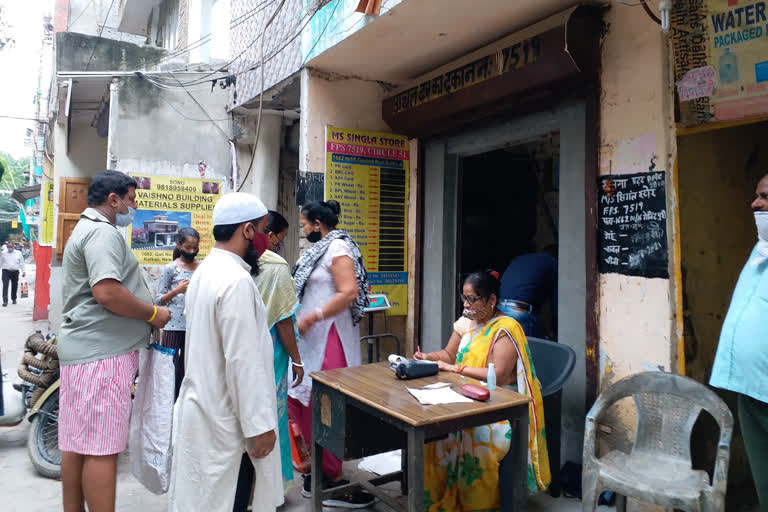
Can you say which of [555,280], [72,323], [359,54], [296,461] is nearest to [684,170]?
[555,280]

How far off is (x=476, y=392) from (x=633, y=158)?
5.63 feet

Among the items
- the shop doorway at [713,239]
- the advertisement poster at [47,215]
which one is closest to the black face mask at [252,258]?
the shop doorway at [713,239]

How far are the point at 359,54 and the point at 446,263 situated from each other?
197 cm

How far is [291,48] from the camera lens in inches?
209

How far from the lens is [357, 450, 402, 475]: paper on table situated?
3.79m

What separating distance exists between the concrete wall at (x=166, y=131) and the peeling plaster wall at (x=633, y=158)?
16.3 ft

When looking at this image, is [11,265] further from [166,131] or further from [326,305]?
[326,305]

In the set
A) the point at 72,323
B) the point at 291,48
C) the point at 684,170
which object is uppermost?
the point at 291,48

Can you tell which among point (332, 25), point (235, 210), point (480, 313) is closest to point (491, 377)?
point (480, 313)

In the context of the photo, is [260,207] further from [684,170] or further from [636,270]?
[684,170]

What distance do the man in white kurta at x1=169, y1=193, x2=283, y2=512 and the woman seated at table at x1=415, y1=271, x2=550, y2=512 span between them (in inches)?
44.3

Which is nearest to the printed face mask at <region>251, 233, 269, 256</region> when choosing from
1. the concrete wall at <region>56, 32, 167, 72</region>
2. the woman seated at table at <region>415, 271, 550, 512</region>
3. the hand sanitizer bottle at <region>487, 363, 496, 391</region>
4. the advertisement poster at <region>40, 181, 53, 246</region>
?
the woman seated at table at <region>415, 271, 550, 512</region>

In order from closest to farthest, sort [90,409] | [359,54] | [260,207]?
1. [260,207]
2. [90,409]
3. [359,54]

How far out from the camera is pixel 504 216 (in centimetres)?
579
